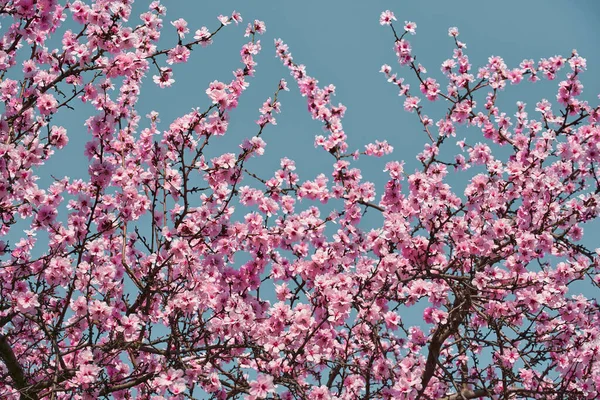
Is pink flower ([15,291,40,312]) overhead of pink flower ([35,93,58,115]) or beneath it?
beneath

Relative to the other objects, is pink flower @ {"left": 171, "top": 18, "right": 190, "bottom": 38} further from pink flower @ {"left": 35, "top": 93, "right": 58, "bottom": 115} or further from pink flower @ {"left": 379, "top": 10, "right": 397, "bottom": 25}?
pink flower @ {"left": 379, "top": 10, "right": 397, "bottom": 25}

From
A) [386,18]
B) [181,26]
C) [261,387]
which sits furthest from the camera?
[386,18]

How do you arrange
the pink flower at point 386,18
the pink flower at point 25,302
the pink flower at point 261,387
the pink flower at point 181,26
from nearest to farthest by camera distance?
the pink flower at point 261,387 → the pink flower at point 25,302 → the pink flower at point 181,26 → the pink flower at point 386,18

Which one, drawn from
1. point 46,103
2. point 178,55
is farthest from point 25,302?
point 178,55

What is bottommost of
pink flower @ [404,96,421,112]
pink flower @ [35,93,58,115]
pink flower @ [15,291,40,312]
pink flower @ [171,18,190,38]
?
pink flower @ [15,291,40,312]

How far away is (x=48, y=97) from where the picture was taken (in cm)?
597

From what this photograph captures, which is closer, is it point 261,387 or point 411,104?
point 261,387

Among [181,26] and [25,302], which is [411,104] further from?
[25,302]

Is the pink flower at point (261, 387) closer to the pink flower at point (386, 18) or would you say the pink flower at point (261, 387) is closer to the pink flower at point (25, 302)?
the pink flower at point (25, 302)

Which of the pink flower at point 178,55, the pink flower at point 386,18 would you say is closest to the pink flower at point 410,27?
the pink flower at point 386,18

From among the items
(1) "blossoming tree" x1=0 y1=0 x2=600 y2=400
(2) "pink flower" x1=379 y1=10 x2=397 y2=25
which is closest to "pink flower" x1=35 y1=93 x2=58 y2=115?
(1) "blossoming tree" x1=0 y1=0 x2=600 y2=400

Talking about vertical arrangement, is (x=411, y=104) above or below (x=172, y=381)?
above

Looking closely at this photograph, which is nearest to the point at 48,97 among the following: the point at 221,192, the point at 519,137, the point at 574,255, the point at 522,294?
the point at 221,192

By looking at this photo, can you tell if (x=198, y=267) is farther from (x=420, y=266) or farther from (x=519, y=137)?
(x=519, y=137)
